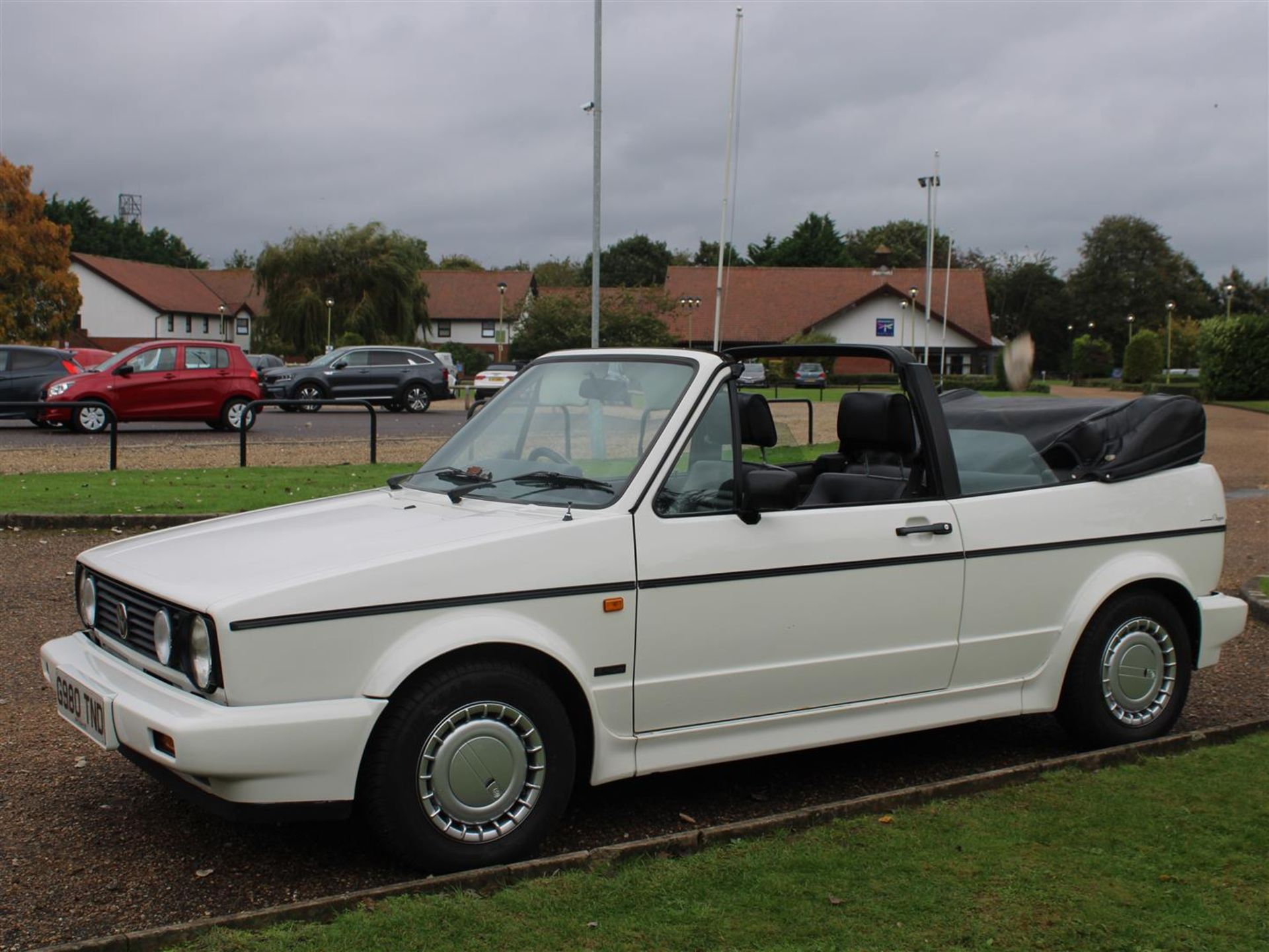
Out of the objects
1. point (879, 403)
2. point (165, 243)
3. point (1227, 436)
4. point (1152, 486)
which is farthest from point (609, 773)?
point (165, 243)

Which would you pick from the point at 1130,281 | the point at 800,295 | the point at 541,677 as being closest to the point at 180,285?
the point at 800,295

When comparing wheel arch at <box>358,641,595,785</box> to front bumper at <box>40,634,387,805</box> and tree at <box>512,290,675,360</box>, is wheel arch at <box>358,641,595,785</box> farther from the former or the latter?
tree at <box>512,290,675,360</box>

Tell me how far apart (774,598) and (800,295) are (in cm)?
7471

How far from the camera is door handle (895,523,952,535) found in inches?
203

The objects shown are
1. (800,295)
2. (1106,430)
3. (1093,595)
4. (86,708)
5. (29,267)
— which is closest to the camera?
(86,708)

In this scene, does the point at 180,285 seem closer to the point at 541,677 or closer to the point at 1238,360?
the point at 1238,360

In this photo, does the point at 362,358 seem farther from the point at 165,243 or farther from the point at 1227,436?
the point at 165,243

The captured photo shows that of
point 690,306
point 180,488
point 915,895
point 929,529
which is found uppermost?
point 690,306

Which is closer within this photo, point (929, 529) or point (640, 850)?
point (640, 850)

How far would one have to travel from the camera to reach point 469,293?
95500mm

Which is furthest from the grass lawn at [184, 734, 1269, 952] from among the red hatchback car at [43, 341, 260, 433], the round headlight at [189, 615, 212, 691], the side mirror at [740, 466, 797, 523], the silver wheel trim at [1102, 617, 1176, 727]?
the red hatchback car at [43, 341, 260, 433]

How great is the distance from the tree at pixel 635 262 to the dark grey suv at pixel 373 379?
243 feet

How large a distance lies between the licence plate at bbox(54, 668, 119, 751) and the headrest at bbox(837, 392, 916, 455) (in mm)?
3357

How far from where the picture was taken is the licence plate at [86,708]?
4137 mm
